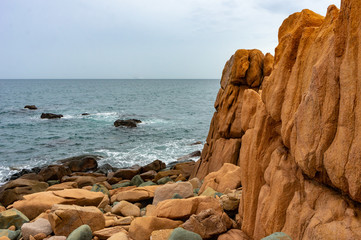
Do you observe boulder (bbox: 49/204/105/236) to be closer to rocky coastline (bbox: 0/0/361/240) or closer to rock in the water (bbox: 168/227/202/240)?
rocky coastline (bbox: 0/0/361/240)

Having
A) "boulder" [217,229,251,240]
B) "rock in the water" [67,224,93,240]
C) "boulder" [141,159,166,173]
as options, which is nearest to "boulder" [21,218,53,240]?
"rock in the water" [67,224,93,240]

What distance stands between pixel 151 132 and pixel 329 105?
37.0 meters

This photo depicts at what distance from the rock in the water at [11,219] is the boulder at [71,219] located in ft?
7.51

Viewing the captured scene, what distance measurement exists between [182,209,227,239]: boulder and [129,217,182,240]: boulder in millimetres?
539

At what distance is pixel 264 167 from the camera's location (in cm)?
715

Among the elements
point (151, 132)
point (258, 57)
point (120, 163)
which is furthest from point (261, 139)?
point (151, 132)

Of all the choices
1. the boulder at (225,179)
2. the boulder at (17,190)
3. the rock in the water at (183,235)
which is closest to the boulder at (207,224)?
the rock in the water at (183,235)

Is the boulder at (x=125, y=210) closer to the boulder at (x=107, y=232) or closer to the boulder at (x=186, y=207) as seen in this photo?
the boulder at (x=107, y=232)

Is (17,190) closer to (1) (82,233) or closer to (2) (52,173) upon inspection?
(2) (52,173)

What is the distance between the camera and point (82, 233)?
794 centimetres

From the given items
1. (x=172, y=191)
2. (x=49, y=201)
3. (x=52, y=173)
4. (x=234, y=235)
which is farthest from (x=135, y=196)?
(x=52, y=173)

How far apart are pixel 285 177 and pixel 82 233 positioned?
5281 mm

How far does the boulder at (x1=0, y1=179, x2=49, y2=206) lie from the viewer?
16203 millimetres

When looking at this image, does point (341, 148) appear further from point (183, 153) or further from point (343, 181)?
point (183, 153)
